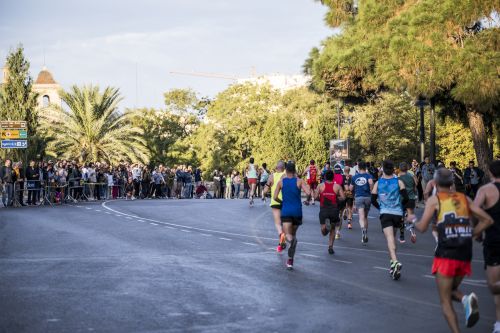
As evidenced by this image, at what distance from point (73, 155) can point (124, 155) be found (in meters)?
3.28

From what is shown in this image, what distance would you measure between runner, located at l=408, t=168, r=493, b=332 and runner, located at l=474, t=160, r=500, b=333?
0.53 metres

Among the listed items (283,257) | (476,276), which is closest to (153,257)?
(283,257)

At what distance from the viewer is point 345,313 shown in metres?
8.87

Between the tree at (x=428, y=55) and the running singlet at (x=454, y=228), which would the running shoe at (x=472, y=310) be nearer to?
the running singlet at (x=454, y=228)

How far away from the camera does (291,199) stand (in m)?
13.6

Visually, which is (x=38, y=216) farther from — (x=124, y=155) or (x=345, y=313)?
(x=124, y=155)

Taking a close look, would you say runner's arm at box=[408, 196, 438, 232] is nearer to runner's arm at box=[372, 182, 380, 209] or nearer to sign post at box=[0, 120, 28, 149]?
runner's arm at box=[372, 182, 380, 209]

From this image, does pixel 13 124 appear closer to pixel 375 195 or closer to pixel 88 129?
pixel 88 129

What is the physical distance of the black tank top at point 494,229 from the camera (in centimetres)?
809

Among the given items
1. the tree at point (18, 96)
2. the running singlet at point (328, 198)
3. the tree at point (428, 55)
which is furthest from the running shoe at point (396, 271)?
the tree at point (18, 96)

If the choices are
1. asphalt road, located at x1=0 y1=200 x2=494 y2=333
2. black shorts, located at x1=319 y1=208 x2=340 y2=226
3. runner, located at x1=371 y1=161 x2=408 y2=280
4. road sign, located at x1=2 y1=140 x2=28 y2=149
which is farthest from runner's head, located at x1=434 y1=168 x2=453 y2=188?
road sign, located at x1=2 y1=140 x2=28 y2=149

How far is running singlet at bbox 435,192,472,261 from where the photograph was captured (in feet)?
24.3

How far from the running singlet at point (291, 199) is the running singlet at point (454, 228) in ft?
19.7

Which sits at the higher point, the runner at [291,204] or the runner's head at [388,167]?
the runner's head at [388,167]
